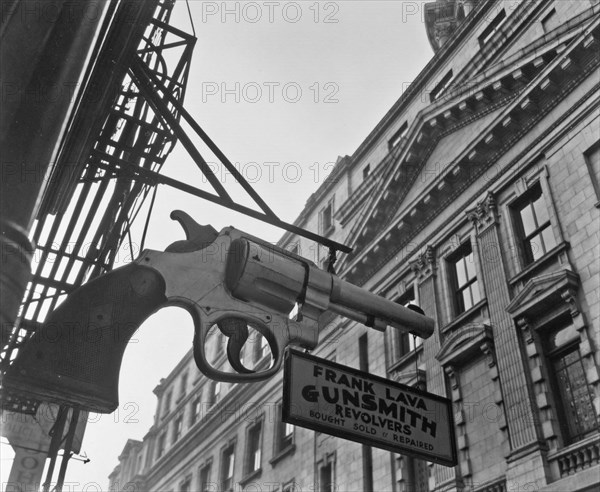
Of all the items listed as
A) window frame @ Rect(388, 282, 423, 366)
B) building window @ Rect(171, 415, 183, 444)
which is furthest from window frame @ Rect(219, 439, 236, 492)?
window frame @ Rect(388, 282, 423, 366)

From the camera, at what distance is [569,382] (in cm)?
1370

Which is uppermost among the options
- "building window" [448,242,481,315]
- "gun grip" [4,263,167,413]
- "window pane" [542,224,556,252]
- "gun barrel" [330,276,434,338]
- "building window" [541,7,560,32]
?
"building window" [541,7,560,32]

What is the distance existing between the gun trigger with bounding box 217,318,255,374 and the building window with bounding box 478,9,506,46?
2076 centimetres

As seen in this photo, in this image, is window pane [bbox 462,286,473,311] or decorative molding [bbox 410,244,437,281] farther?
decorative molding [bbox 410,244,437,281]

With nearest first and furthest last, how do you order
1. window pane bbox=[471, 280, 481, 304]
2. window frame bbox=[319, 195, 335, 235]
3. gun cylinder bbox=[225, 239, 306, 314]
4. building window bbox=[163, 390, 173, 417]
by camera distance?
gun cylinder bbox=[225, 239, 306, 314] < window pane bbox=[471, 280, 481, 304] < window frame bbox=[319, 195, 335, 235] < building window bbox=[163, 390, 173, 417]

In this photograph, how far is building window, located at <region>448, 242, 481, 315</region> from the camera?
58.6ft

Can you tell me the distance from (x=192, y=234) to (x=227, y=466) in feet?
95.1

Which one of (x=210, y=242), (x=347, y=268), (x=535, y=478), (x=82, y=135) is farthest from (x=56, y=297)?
(x=347, y=268)

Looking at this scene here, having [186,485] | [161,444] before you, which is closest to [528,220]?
[186,485]

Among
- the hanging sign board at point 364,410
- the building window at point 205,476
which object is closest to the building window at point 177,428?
the building window at point 205,476

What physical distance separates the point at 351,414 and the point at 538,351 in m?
10.1

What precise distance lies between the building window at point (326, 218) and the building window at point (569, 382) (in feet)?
52.0

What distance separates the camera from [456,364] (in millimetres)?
17016

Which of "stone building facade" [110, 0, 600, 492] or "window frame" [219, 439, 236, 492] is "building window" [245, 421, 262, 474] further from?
"window frame" [219, 439, 236, 492]
